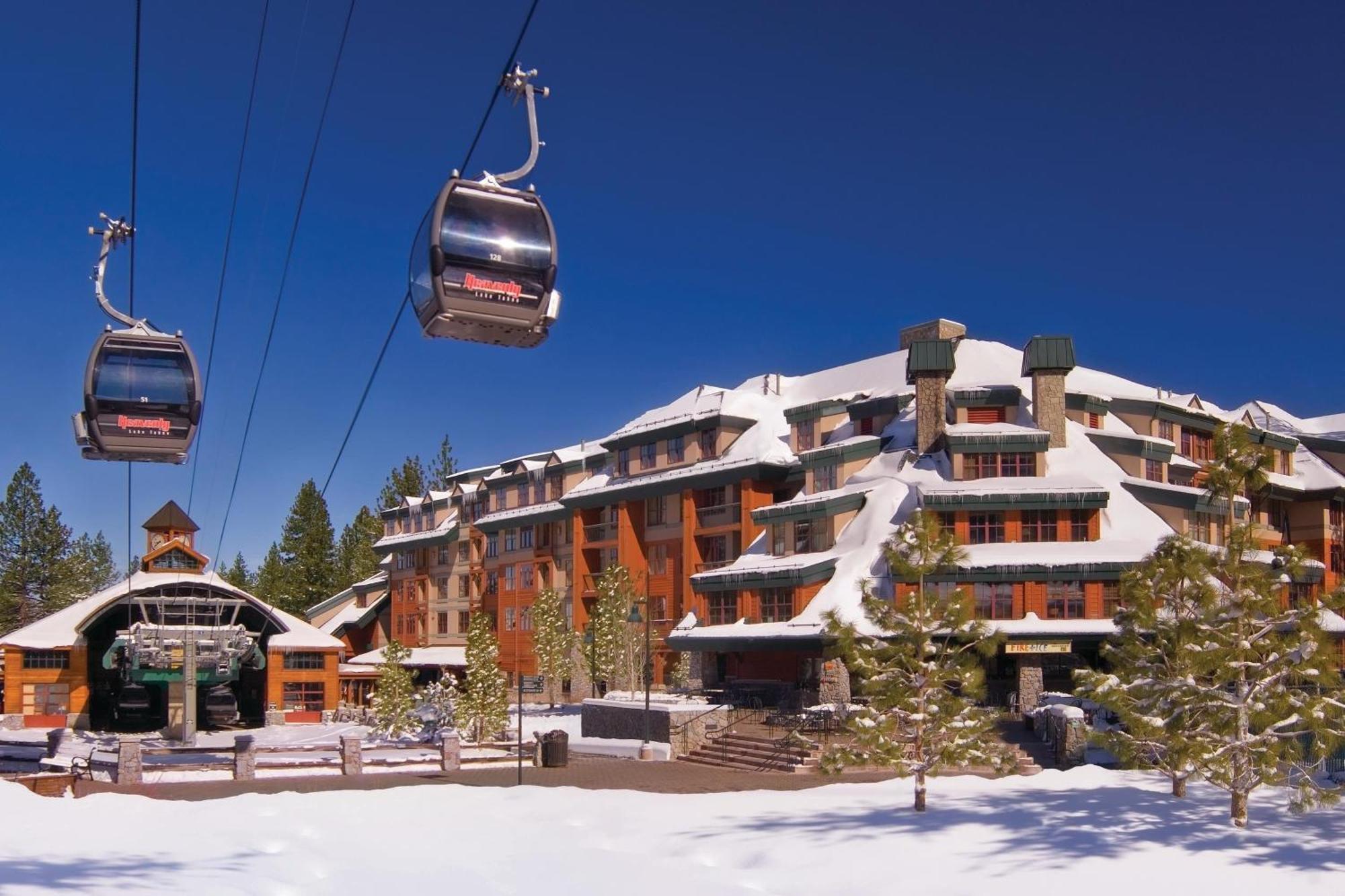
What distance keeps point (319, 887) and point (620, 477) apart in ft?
165

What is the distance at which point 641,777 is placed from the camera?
34.2 metres

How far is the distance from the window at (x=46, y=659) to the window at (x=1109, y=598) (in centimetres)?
5304

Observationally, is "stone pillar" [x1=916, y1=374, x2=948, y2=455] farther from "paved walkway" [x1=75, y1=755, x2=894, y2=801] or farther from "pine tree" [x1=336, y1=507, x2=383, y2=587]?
"pine tree" [x1=336, y1=507, x2=383, y2=587]

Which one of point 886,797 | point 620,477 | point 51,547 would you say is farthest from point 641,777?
point 51,547

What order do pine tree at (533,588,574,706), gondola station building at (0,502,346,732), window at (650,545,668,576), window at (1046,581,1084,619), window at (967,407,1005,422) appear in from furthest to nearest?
gondola station building at (0,502,346,732), window at (650,545,668,576), pine tree at (533,588,574,706), window at (967,407,1005,422), window at (1046,581,1084,619)

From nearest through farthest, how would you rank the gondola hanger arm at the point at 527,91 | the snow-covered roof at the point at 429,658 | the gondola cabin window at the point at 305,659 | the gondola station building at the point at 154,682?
the gondola hanger arm at the point at 527,91, the gondola station building at the point at 154,682, the gondola cabin window at the point at 305,659, the snow-covered roof at the point at 429,658

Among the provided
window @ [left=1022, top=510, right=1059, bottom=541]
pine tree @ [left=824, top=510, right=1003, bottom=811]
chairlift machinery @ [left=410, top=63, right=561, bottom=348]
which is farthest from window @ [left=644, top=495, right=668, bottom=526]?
chairlift machinery @ [left=410, top=63, right=561, bottom=348]

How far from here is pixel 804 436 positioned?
59.3 metres

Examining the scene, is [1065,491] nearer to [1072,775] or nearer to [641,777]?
[1072,775]

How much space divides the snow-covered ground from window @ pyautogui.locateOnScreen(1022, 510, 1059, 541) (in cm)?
1930

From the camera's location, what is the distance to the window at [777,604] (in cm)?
4975

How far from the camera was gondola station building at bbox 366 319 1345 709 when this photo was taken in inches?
1807

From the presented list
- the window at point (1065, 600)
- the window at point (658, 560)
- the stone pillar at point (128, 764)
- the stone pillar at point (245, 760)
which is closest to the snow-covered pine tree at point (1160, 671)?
the window at point (1065, 600)

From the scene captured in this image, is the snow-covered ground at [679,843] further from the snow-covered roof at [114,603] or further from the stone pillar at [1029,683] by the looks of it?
the snow-covered roof at [114,603]
